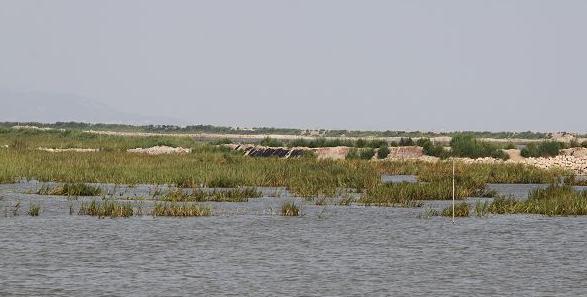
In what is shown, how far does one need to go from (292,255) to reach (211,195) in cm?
1278

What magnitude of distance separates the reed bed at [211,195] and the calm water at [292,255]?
2513mm

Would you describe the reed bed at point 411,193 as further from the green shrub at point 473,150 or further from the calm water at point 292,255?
the green shrub at point 473,150

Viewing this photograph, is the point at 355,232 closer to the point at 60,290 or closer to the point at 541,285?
the point at 541,285

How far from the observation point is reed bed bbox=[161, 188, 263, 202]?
1347 inches

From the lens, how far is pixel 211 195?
35.5 metres

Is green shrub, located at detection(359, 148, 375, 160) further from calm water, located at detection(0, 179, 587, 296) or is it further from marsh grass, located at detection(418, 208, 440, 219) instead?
marsh grass, located at detection(418, 208, 440, 219)

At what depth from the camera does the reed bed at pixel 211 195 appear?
112 feet

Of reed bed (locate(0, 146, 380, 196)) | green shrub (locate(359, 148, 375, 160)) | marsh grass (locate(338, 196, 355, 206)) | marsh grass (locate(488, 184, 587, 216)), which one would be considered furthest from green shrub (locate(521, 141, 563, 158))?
marsh grass (locate(488, 184, 587, 216))

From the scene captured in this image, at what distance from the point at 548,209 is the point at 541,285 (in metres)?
13.0

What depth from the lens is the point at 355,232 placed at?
27.2 meters

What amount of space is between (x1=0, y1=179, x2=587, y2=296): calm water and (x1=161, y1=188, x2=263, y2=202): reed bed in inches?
98.9

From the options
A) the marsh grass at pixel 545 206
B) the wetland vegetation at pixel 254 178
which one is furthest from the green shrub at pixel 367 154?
the marsh grass at pixel 545 206

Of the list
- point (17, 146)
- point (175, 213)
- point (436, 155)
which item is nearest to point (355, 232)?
point (175, 213)

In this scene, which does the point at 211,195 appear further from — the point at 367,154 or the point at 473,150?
the point at 473,150
